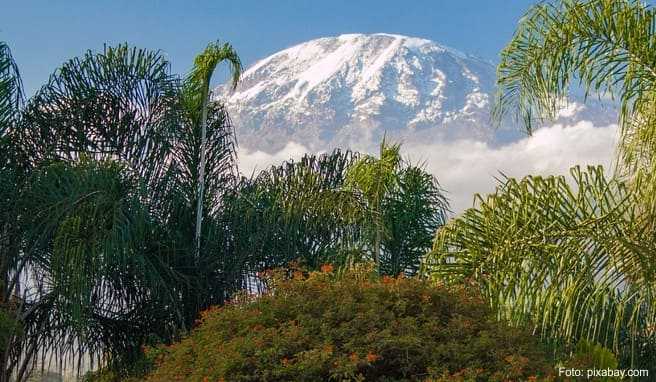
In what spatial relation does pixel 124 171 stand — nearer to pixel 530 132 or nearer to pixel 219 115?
pixel 219 115

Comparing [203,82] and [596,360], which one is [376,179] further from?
[596,360]

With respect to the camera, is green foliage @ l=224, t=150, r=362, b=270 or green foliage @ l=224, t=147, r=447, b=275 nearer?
green foliage @ l=224, t=147, r=447, b=275

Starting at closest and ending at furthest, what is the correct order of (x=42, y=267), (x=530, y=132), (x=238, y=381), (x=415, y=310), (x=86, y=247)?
(x=238, y=381) → (x=415, y=310) → (x=530, y=132) → (x=86, y=247) → (x=42, y=267)

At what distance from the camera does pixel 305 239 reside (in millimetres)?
12547

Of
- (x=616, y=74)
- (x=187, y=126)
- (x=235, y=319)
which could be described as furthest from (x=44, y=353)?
(x=616, y=74)

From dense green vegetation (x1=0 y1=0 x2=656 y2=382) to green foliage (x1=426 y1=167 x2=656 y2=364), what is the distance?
0.05 ft

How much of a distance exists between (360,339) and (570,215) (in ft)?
6.21

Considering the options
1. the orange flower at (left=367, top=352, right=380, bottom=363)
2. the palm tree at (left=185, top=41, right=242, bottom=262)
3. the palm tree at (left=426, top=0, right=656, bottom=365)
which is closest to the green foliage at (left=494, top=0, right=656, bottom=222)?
the palm tree at (left=426, top=0, right=656, bottom=365)

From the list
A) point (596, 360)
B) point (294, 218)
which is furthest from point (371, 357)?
point (294, 218)

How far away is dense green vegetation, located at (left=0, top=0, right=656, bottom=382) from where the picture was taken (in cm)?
670

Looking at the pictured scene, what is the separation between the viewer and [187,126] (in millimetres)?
13836

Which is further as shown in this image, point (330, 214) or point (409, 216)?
point (409, 216)

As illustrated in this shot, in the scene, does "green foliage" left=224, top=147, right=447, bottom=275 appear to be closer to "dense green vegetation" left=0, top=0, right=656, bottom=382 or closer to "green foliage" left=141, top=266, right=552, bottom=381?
"dense green vegetation" left=0, top=0, right=656, bottom=382

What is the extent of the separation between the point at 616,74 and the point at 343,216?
535cm
